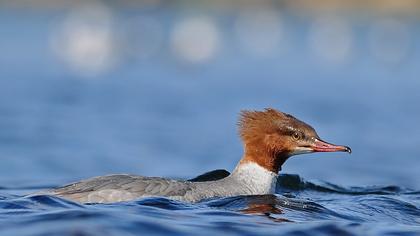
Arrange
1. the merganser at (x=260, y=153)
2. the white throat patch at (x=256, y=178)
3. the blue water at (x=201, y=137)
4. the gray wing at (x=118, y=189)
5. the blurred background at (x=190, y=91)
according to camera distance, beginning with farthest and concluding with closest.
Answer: the blurred background at (x=190, y=91)
the white throat patch at (x=256, y=178)
the merganser at (x=260, y=153)
the gray wing at (x=118, y=189)
the blue water at (x=201, y=137)

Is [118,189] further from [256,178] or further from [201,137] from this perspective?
[201,137]

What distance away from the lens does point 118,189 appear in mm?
8031

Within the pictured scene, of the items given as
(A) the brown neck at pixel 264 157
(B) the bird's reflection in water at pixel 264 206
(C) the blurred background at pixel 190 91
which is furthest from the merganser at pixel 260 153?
(C) the blurred background at pixel 190 91

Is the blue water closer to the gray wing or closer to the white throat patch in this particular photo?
the white throat patch

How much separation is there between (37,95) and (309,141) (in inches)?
611

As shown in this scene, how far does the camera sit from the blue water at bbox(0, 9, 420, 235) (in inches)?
290

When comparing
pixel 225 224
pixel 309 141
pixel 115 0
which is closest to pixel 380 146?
pixel 309 141

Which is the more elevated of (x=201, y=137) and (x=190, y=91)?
(x=190, y=91)

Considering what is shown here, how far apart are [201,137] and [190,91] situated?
746 cm

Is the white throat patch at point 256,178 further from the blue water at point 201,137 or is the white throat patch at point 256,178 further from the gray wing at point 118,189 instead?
the gray wing at point 118,189

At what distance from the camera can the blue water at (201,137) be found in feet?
24.2

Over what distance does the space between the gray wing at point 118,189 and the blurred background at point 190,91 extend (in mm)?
3855

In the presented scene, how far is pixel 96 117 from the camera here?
2059 centimetres

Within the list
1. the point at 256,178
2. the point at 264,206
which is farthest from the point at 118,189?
the point at 256,178
